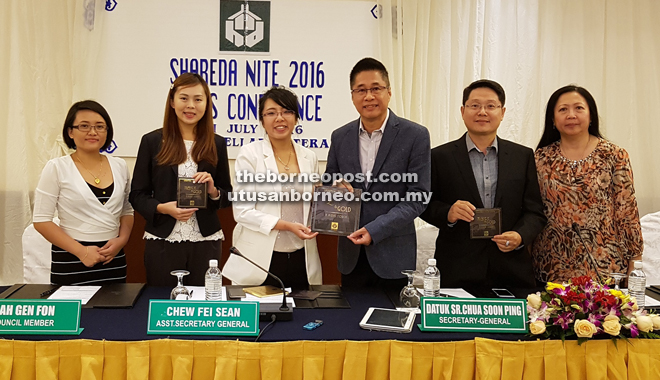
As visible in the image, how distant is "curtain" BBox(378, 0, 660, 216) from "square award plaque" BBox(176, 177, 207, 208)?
1.85 metres

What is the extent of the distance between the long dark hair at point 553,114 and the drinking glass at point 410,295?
1.15m

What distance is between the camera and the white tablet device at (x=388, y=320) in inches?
63.7

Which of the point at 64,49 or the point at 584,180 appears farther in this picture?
the point at 64,49

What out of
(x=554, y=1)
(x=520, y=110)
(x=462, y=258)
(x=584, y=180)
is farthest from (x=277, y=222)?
(x=554, y=1)

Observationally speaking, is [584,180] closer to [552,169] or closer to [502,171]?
[552,169]

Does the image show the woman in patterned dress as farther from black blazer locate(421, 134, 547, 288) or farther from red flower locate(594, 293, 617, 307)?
red flower locate(594, 293, 617, 307)

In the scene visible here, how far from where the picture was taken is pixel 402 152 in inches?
87.5

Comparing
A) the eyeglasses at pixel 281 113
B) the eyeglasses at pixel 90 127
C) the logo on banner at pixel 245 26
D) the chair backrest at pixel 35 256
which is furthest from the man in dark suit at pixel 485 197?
the chair backrest at pixel 35 256

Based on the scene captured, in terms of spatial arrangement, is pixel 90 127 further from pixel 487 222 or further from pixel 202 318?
pixel 487 222

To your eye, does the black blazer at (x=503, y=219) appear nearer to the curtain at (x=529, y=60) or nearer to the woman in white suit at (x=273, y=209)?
the woman in white suit at (x=273, y=209)

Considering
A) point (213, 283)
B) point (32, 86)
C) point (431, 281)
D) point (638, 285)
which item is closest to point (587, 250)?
point (638, 285)

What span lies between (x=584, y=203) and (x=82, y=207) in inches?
92.5

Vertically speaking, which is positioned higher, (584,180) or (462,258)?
(584,180)

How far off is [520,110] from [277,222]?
241cm
